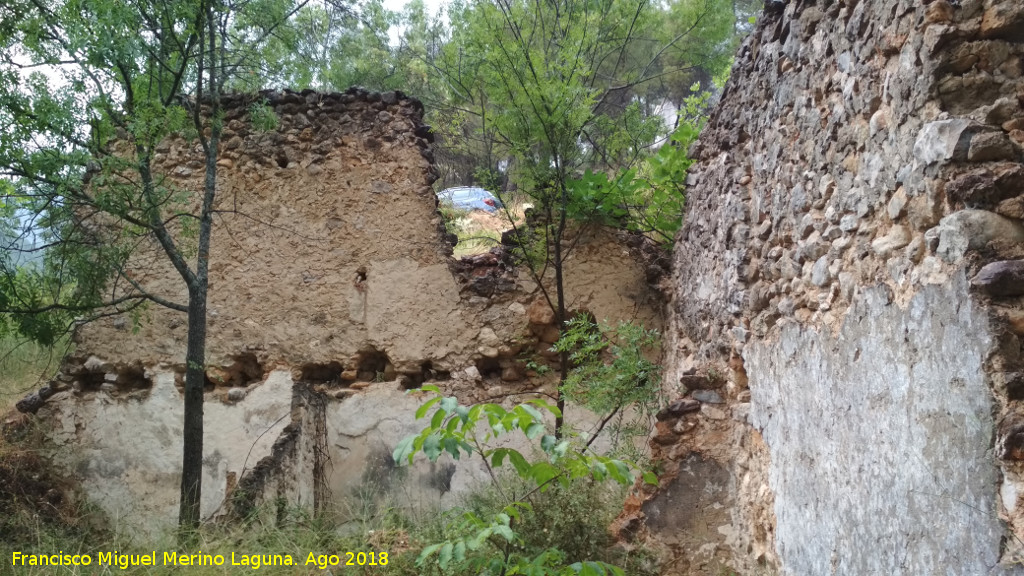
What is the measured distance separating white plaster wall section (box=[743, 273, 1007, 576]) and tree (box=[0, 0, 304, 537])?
352 cm

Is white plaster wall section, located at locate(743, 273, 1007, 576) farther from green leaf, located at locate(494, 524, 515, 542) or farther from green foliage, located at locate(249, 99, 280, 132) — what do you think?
green foliage, located at locate(249, 99, 280, 132)

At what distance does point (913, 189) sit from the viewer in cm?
230

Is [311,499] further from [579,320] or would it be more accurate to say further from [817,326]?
[817,326]

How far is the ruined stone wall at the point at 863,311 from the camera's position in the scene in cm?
203

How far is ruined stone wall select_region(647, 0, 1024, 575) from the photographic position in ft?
6.67

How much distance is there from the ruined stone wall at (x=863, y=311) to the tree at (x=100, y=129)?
3095 millimetres

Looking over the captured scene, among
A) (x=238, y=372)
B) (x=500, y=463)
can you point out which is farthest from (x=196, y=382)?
(x=500, y=463)

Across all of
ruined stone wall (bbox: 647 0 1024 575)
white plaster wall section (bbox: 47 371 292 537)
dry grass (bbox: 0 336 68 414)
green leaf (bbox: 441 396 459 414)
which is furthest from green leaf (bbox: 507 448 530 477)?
dry grass (bbox: 0 336 68 414)

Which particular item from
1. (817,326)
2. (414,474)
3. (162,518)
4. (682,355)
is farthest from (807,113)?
(162,518)

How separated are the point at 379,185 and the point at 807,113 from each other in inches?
146

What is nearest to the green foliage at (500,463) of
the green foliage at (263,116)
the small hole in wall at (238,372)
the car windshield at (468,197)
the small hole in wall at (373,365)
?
the small hole in wall at (373,365)

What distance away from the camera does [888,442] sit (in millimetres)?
2385

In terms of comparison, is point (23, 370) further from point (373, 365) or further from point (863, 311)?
point (863, 311)

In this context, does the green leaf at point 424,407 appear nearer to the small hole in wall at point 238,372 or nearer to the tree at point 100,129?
the tree at point 100,129
